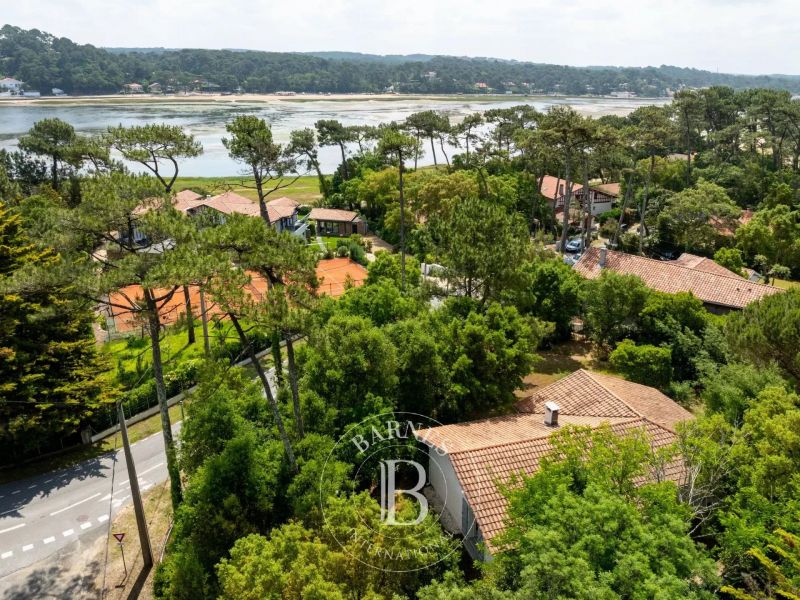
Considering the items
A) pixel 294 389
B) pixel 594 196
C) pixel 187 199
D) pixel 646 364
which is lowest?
pixel 646 364

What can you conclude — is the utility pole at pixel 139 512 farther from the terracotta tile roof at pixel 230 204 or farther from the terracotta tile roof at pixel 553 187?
the terracotta tile roof at pixel 553 187

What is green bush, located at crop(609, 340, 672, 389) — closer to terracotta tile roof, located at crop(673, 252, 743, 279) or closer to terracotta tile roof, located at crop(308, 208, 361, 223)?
terracotta tile roof, located at crop(673, 252, 743, 279)

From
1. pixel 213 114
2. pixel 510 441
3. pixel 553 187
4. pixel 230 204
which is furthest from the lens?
pixel 213 114

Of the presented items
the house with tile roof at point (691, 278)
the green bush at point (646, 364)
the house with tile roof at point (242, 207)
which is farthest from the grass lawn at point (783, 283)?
the house with tile roof at point (242, 207)

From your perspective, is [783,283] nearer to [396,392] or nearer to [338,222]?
[396,392]

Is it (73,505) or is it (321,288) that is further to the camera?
(321,288)
